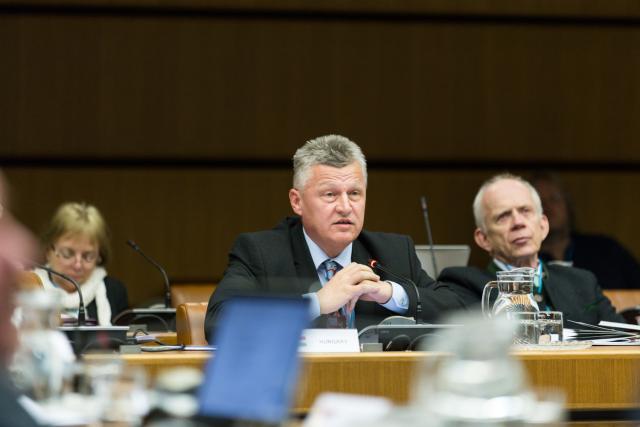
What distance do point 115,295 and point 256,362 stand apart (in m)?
3.82

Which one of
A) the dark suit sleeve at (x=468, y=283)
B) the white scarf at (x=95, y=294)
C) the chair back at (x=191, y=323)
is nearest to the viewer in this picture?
the chair back at (x=191, y=323)

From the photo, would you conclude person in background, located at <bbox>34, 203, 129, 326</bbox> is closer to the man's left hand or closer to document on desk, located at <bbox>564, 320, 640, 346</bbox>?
the man's left hand

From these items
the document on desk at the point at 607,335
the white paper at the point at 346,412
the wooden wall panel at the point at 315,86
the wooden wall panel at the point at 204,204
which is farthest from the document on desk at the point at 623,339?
the wooden wall panel at the point at 315,86

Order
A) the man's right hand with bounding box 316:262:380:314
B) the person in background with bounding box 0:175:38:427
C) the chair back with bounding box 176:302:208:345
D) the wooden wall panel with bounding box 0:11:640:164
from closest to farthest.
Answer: the person in background with bounding box 0:175:38:427 < the man's right hand with bounding box 316:262:380:314 < the chair back with bounding box 176:302:208:345 < the wooden wall panel with bounding box 0:11:640:164

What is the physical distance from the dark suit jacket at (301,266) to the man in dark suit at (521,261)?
22 centimetres

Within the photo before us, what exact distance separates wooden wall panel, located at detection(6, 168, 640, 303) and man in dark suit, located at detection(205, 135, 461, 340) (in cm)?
269

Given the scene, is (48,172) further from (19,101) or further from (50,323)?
(50,323)

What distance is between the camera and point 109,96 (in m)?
5.94

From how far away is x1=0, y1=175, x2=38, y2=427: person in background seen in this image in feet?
3.81

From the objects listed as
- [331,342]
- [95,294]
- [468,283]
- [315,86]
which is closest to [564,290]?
[468,283]

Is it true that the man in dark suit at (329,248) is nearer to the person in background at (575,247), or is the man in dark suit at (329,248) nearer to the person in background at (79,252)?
the person in background at (79,252)

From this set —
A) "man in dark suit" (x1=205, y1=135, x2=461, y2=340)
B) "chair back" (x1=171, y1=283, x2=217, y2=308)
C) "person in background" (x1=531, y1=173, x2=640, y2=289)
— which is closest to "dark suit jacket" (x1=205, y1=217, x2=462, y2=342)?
"man in dark suit" (x1=205, y1=135, x2=461, y2=340)

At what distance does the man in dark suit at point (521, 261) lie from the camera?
3.55m

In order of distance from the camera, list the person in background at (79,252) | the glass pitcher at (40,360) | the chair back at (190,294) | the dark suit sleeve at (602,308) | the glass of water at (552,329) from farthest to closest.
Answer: the person in background at (79,252) < the chair back at (190,294) < the dark suit sleeve at (602,308) < the glass of water at (552,329) < the glass pitcher at (40,360)
